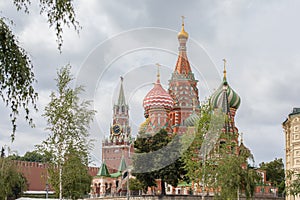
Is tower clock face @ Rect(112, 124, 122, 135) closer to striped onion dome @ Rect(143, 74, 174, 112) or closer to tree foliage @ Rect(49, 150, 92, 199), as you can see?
striped onion dome @ Rect(143, 74, 174, 112)

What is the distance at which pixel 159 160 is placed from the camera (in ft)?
142

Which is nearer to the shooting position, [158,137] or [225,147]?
[225,147]

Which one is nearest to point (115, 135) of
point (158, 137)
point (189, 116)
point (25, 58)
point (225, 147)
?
point (189, 116)

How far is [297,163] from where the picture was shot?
41375 mm

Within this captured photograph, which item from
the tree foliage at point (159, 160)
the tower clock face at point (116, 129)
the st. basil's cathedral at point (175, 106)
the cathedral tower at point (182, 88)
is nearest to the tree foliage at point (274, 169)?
the st. basil's cathedral at point (175, 106)

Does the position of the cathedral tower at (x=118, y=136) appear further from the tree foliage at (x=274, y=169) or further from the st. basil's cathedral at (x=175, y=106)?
the tree foliage at (x=274, y=169)

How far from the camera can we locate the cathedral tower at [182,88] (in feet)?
241

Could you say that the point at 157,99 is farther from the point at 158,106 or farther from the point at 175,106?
the point at 175,106

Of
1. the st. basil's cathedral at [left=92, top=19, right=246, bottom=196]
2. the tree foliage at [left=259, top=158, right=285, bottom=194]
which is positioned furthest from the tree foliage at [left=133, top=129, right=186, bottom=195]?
the tree foliage at [left=259, top=158, right=285, bottom=194]

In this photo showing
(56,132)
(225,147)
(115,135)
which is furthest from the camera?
(115,135)

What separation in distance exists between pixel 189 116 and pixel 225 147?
3755cm

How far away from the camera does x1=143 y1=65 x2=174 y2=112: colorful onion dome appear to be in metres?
69.6

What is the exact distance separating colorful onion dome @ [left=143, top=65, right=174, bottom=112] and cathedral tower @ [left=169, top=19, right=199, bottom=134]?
8.77 feet

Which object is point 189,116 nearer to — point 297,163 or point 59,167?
point 297,163
